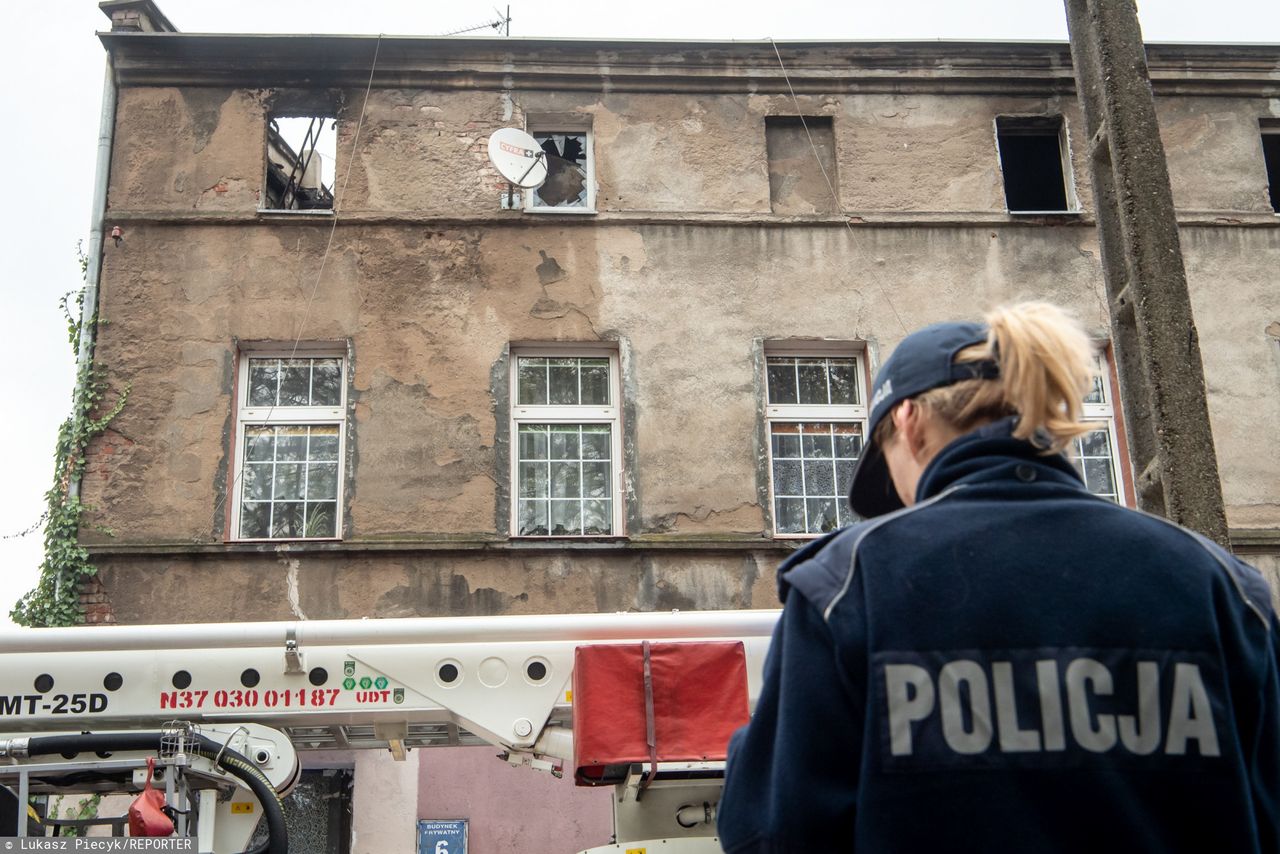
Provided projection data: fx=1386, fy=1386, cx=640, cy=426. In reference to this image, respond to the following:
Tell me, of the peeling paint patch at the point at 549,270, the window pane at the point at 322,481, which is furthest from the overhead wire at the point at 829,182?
the window pane at the point at 322,481

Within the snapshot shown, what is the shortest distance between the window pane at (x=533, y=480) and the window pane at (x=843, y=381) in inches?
114

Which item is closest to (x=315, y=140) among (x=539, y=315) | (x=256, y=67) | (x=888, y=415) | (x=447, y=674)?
(x=256, y=67)

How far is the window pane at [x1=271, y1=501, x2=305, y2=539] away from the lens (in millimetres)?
12727

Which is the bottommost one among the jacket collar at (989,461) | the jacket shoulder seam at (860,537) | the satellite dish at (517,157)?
the jacket shoulder seam at (860,537)

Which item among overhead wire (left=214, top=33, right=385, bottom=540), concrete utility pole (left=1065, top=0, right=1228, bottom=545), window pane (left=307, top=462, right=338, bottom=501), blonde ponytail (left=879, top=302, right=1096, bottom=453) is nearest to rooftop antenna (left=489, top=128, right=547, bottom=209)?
overhead wire (left=214, top=33, right=385, bottom=540)

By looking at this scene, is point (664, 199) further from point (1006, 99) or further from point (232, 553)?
point (232, 553)

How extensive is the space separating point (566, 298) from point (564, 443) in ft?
4.67

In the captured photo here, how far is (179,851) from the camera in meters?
5.82

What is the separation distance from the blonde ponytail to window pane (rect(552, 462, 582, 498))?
10.9 m

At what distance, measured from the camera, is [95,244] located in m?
13.4

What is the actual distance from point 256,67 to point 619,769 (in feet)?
33.0

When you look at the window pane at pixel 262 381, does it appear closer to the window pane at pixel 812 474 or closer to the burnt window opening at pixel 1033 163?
the window pane at pixel 812 474

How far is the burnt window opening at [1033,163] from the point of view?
14.4 metres

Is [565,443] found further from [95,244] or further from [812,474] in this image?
[95,244]
